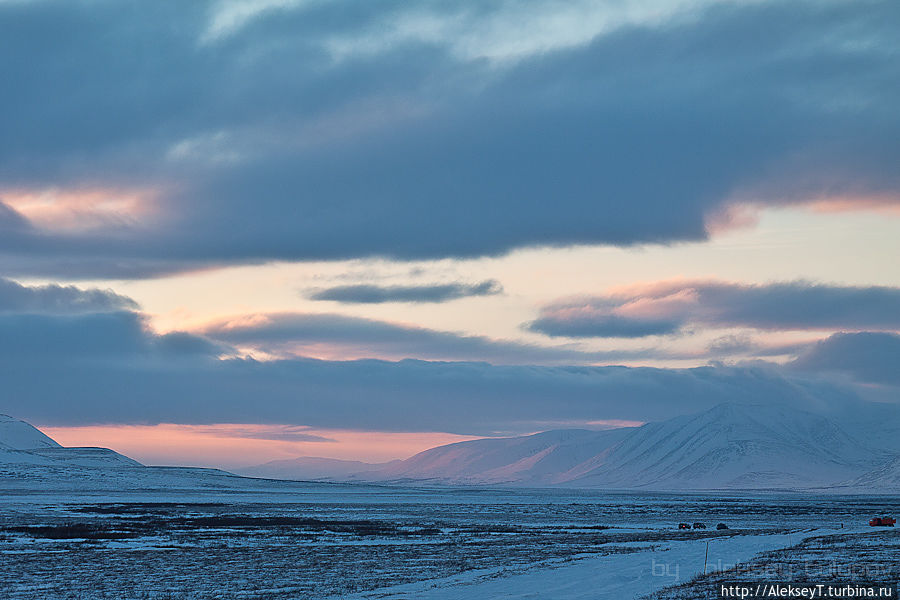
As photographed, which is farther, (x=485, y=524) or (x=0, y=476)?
(x=0, y=476)

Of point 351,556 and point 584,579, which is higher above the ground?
point 584,579

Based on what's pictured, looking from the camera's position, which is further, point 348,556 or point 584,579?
point 348,556

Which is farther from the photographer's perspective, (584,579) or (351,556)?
(351,556)

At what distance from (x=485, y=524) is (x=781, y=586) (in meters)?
51.1

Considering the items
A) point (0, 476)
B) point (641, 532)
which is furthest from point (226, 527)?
point (0, 476)

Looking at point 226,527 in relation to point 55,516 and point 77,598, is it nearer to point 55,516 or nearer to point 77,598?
point 55,516

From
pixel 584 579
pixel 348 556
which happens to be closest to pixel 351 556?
pixel 348 556

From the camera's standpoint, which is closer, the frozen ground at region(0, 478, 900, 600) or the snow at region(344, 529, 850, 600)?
the snow at region(344, 529, 850, 600)

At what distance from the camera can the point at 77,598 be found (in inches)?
1328

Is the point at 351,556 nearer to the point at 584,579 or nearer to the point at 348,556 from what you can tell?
the point at 348,556

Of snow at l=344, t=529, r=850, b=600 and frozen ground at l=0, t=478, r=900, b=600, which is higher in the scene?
snow at l=344, t=529, r=850, b=600

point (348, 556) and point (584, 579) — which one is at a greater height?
point (584, 579)

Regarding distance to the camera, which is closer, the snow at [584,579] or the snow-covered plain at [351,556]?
the snow at [584,579]

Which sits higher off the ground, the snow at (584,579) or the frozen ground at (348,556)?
the snow at (584,579)
